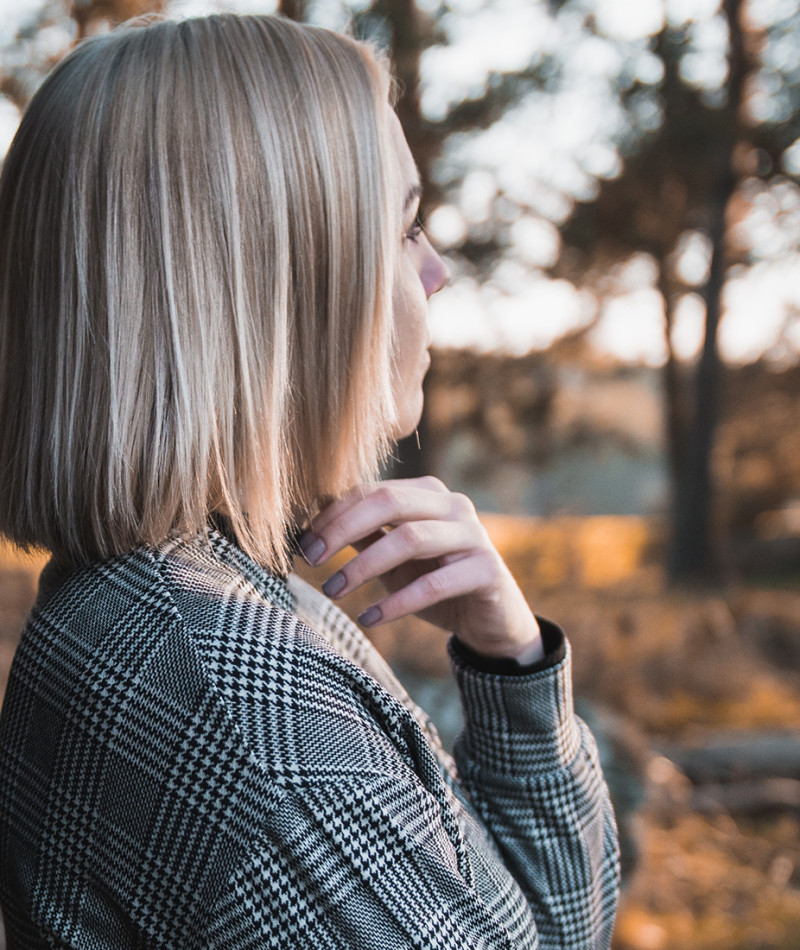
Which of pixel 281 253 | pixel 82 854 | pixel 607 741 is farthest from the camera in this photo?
pixel 607 741

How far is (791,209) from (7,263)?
8.88 metres

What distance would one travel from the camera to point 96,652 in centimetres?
77

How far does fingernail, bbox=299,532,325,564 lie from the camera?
109 centimetres

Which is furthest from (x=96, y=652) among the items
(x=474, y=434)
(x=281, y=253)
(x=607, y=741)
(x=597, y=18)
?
(x=474, y=434)

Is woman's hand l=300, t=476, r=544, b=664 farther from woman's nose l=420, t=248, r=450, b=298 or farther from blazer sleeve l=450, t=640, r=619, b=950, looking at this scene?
woman's nose l=420, t=248, r=450, b=298

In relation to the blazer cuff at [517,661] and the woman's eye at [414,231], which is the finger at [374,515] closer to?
the blazer cuff at [517,661]

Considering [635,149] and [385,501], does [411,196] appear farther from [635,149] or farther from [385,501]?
[635,149]

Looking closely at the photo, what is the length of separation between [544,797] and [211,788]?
0.59 m

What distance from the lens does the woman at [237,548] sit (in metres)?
0.70

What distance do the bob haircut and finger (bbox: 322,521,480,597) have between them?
12 cm

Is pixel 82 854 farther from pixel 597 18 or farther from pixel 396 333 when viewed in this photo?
pixel 597 18

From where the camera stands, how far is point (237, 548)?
37.5 inches

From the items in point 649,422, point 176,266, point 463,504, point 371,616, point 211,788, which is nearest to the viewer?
point 211,788

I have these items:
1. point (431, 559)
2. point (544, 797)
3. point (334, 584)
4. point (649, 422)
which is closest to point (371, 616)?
point (334, 584)
